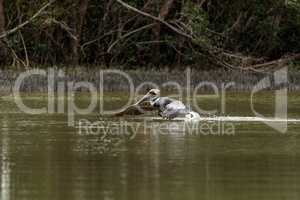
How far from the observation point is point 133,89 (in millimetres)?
26500

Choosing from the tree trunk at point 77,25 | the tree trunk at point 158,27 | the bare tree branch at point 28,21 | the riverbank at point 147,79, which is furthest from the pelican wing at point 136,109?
the tree trunk at point 77,25

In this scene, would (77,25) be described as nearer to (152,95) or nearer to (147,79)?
(147,79)

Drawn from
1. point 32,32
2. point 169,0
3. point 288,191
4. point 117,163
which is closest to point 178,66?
point 169,0

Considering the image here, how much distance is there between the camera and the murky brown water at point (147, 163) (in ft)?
32.7

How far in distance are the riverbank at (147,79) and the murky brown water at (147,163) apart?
8.73 meters

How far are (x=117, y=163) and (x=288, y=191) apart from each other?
2617 mm

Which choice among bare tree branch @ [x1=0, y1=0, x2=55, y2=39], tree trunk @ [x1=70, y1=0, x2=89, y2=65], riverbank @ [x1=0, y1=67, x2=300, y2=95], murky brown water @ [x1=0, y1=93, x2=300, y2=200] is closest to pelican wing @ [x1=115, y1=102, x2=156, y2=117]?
→ murky brown water @ [x1=0, y1=93, x2=300, y2=200]

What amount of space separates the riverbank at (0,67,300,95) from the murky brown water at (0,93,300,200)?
8.73 metres

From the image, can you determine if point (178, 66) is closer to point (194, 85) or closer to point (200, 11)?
point (200, 11)

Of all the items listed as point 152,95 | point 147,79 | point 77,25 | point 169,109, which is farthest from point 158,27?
point 169,109

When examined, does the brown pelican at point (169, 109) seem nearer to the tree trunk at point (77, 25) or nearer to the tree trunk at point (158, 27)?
the tree trunk at point (158, 27)

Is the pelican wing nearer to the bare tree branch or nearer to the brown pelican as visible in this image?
the brown pelican

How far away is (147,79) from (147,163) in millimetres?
15720

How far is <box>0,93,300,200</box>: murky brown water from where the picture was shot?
9961 millimetres
